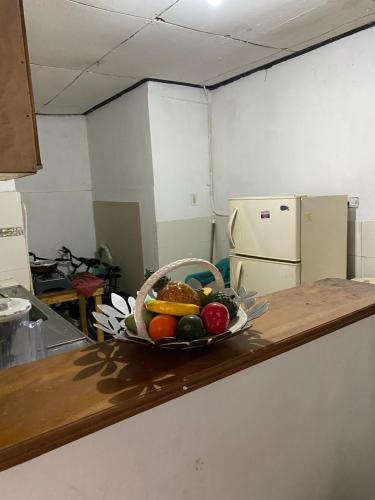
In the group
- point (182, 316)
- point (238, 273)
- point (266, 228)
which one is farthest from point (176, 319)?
point (238, 273)

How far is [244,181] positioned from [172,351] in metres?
2.78

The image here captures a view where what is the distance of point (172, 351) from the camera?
92cm

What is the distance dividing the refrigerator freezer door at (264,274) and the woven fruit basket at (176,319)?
1.64 m

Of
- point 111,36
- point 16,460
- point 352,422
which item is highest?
point 111,36

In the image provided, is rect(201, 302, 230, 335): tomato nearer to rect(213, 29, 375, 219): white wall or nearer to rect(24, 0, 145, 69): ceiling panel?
rect(24, 0, 145, 69): ceiling panel

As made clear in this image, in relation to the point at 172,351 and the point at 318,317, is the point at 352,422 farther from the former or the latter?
the point at 172,351

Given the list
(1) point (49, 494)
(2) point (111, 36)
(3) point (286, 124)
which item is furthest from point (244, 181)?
(1) point (49, 494)

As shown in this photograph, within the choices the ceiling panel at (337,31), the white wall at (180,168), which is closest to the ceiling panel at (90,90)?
the white wall at (180,168)

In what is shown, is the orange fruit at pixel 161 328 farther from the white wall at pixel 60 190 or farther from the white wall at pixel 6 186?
the white wall at pixel 60 190

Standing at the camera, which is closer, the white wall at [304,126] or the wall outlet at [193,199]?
the white wall at [304,126]

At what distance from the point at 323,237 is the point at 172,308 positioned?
195cm

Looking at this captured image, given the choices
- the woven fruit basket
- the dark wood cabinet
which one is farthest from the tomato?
the dark wood cabinet

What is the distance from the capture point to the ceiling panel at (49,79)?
3.03m

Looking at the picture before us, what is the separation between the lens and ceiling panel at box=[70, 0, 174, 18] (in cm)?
202
